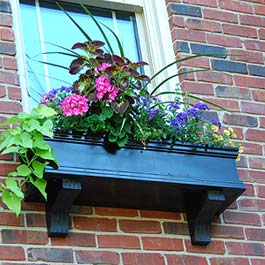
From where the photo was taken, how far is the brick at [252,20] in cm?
544

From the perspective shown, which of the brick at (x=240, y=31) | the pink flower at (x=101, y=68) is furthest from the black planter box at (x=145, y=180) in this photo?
the brick at (x=240, y=31)

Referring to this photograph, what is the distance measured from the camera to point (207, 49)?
5188 mm

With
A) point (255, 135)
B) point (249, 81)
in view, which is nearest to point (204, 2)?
point (249, 81)

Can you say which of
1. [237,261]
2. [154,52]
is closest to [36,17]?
[154,52]

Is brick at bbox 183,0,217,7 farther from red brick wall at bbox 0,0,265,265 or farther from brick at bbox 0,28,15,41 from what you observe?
brick at bbox 0,28,15,41

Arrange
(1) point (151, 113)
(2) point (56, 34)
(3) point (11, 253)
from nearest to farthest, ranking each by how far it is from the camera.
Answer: (3) point (11, 253)
(1) point (151, 113)
(2) point (56, 34)

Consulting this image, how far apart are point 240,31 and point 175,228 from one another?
145 cm

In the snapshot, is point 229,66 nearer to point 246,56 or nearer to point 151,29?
point 246,56

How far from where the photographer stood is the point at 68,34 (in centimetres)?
518

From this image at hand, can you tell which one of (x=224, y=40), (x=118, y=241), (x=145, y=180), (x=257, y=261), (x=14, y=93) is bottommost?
(x=257, y=261)

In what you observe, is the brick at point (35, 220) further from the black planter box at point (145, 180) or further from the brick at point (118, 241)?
the brick at point (118, 241)

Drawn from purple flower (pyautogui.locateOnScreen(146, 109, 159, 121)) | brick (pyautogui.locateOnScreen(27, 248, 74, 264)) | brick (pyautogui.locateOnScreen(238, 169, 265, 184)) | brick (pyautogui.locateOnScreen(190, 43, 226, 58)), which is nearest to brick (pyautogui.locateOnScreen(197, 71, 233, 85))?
brick (pyautogui.locateOnScreen(190, 43, 226, 58))

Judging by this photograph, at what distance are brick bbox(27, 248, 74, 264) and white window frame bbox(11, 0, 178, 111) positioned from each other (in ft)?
3.71

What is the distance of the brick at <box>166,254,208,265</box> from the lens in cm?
440
